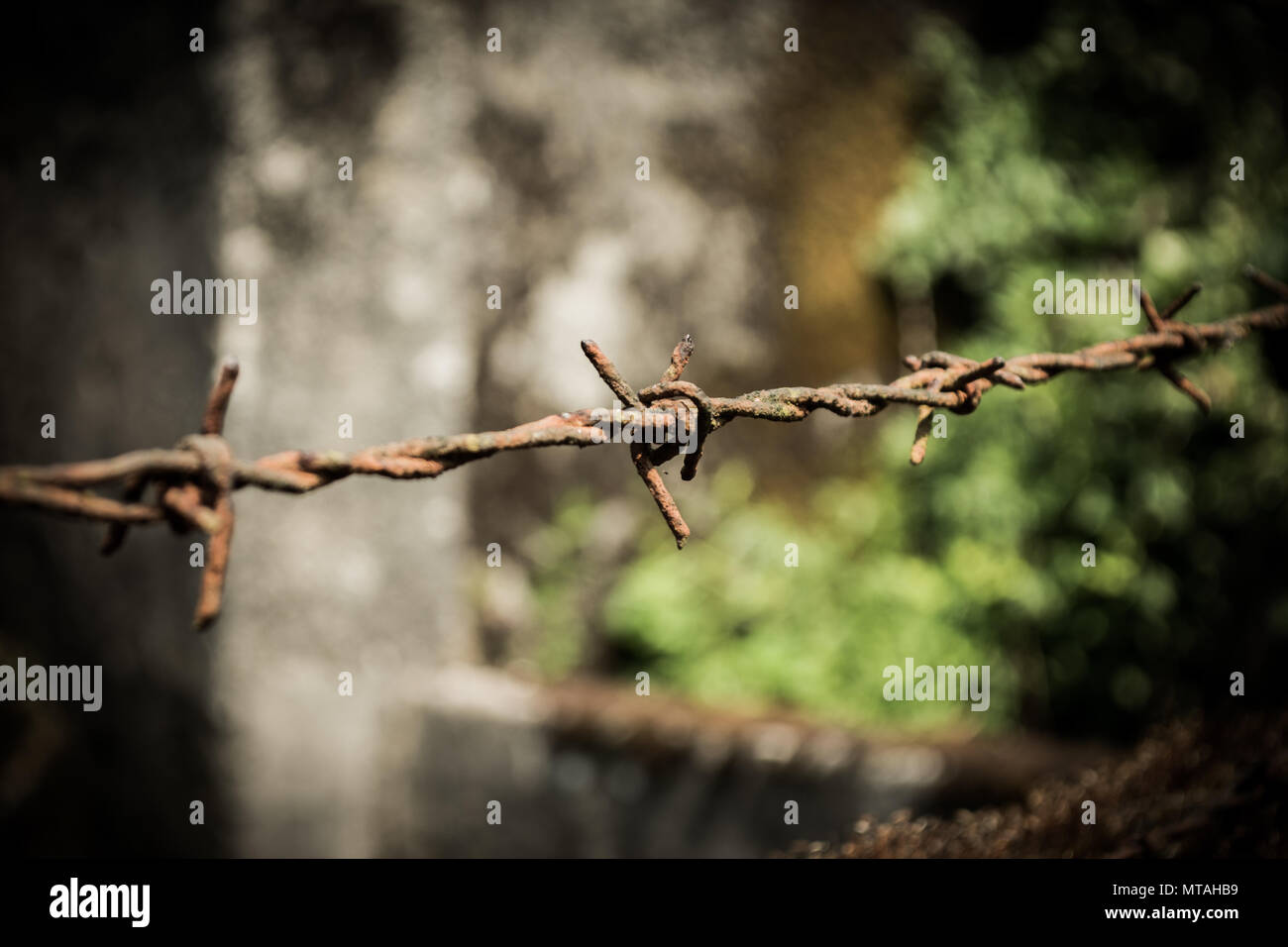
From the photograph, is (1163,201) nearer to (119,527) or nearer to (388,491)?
(388,491)

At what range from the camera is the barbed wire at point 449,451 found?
737 mm

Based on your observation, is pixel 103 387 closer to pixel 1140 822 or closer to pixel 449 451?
pixel 449 451

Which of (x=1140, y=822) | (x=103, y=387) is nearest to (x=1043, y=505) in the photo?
(x=1140, y=822)

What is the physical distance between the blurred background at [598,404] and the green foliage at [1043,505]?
0.05 feet

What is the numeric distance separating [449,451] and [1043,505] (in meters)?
2.83

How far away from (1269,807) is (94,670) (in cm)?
393

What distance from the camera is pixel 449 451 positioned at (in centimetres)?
90

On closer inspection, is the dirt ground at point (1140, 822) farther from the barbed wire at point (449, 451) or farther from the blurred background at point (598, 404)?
the barbed wire at point (449, 451)

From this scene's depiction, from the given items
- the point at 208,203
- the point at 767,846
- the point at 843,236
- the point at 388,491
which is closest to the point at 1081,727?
the point at 767,846

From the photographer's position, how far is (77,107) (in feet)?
10.7

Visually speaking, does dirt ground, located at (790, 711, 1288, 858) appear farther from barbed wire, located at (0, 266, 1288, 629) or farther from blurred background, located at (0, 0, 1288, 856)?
barbed wire, located at (0, 266, 1288, 629)

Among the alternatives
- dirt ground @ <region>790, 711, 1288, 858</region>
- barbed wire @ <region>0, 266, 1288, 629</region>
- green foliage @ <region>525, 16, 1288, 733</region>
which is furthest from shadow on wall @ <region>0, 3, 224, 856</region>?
dirt ground @ <region>790, 711, 1288, 858</region>

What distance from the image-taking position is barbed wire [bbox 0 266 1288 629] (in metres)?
0.74

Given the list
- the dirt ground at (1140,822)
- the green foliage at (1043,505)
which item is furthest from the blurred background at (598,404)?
the dirt ground at (1140,822)
